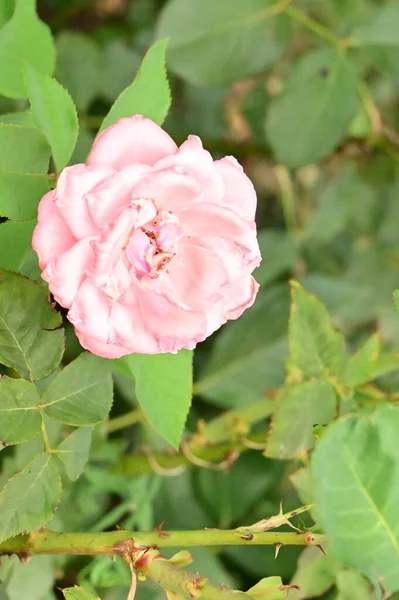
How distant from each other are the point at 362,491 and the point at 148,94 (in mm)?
270

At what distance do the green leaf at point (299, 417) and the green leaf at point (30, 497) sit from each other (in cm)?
18

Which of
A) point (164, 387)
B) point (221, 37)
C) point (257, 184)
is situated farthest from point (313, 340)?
point (257, 184)

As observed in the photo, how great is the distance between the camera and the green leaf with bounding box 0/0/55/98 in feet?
1.54

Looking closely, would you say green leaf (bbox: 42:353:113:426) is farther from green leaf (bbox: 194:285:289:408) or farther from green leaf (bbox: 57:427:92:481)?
green leaf (bbox: 194:285:289:408)

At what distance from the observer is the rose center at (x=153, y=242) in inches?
14.4

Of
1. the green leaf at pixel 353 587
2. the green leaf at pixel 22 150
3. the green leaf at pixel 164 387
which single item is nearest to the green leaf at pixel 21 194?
the green leaf at pixel 22 150

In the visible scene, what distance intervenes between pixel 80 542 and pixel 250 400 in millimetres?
413

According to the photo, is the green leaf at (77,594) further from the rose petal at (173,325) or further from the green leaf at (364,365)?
the green leaf at (364,365)

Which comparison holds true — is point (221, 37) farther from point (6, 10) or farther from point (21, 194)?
point (21, 194)

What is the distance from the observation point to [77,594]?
13.9 inches

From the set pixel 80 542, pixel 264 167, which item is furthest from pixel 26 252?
pixel 264 167

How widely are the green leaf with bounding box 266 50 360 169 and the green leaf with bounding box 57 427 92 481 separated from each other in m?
0.46

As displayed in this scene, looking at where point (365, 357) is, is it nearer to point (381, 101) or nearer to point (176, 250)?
point (176, 250)

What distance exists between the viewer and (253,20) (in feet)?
2.42
